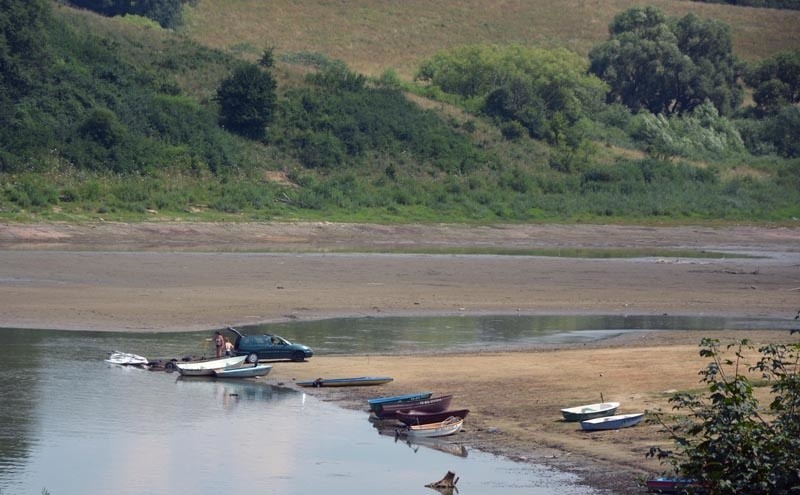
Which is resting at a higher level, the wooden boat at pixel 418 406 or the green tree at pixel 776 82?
the green tree at pixel 776 82

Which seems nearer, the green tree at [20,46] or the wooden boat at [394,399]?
the wooden boat at [394,399]

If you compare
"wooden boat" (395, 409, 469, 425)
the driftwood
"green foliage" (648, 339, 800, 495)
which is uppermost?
"green foliage" (648, 339, 800, 495)

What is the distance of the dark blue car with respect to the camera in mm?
27797

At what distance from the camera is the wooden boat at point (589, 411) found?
21453 mm

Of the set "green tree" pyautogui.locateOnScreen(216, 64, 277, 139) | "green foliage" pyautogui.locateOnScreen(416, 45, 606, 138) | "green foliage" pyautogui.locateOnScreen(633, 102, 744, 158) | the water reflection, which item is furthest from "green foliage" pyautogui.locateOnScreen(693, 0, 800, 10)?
the water reflection

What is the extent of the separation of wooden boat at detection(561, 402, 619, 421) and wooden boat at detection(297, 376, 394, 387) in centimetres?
478

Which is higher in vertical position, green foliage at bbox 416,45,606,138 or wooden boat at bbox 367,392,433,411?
green foliage at bbox 416,45,606,138

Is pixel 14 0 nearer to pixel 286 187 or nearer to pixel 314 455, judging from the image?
pixel 286 187

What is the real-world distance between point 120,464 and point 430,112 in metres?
59.0

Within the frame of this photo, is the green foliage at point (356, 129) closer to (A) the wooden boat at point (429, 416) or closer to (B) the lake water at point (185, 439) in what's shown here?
(B) the lake water at point (185, 439)

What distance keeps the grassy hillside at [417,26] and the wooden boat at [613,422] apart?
80792 mm

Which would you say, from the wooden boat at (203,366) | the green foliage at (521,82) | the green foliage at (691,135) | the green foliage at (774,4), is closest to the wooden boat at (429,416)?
the wooden boat at (203,366)

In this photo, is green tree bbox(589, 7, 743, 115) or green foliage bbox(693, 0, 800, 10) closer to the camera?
green tree bbox(589, 7, 743, 115)

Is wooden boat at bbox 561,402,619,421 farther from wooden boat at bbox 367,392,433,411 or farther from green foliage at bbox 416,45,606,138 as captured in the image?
green foliage at bbox 416,45,606,138
